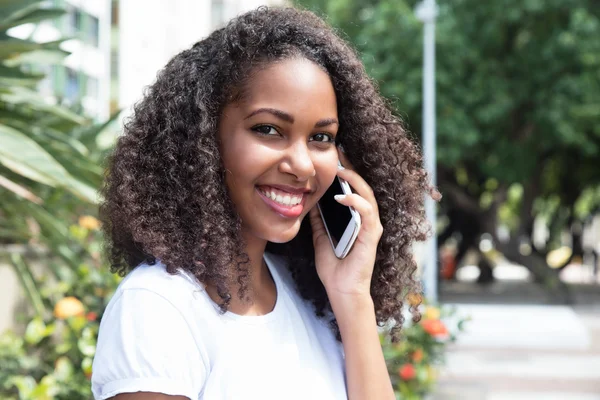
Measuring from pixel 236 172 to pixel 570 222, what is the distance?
26.0m

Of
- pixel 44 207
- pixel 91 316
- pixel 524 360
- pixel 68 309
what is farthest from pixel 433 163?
pixel 44 207

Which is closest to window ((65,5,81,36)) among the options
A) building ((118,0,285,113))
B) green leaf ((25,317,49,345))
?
building ((118,0,285,113))

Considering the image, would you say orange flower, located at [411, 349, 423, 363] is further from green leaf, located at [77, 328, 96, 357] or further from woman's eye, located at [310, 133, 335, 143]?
woman's eye, located at [310, 133, 335, 143]

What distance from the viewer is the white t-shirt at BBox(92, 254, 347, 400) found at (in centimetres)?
143

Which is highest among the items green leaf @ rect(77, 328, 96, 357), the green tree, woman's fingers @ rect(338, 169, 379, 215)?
woman's fingers @ rect(338, 169, 379, 215)

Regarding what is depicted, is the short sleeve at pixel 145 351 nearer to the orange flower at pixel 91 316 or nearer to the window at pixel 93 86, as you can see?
the orange flower at pixel 91 316

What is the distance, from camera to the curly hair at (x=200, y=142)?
162 centimetres

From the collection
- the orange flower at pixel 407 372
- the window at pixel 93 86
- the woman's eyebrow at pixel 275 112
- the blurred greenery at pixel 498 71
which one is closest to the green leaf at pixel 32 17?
the woman's eyebrow at pixel 275 112

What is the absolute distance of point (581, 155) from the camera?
65.8ft

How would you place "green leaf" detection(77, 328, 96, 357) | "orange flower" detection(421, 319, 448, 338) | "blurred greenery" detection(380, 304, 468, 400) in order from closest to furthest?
"green leaf" detection(77, 328, 96, 357), "blurred greenery" detection(380, 304, 468, 400), "orange flower" detection(421, 319, 448, 338)

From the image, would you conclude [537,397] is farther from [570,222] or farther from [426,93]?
[570,222]

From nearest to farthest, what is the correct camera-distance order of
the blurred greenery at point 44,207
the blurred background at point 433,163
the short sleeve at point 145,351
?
the short sleeve at point 145,351, the blurred greenery at point 44,207, the blurred background at point 433,163

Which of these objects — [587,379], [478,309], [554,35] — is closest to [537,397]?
[587,379]

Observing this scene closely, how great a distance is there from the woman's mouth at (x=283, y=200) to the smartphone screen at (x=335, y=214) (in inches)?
7.7
